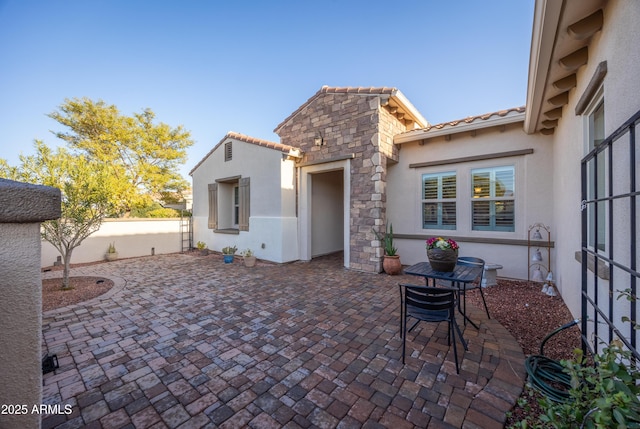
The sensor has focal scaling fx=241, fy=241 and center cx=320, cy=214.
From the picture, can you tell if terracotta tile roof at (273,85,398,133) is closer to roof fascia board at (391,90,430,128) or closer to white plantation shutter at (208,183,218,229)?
roof fascia board at (391,90,430,128)

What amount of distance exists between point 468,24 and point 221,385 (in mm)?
8011

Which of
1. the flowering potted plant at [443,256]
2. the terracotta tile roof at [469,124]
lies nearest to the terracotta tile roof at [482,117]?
the terracotta tile roof at [469,124]

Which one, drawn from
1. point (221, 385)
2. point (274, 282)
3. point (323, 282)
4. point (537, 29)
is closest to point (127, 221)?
point (274, 282)

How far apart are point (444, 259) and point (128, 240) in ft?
33.7

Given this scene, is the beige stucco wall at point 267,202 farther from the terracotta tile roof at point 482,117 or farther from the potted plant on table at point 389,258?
the terracotta tile roof at point 482,117

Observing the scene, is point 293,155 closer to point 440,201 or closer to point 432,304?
point 440,201

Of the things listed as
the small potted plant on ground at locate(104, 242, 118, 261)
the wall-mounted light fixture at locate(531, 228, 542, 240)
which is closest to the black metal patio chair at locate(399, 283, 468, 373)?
the wall-mounted light fixture at locate(531, 228, 542, 240)

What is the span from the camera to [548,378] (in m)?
2.18

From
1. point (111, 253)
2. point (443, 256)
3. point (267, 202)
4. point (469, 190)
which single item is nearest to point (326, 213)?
point (267, 202)

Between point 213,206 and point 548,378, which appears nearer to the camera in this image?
point 548,378

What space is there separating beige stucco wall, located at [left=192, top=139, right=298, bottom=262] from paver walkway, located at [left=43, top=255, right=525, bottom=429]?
308 centimetres

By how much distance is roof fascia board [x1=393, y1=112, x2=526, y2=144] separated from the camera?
5188 millimetres

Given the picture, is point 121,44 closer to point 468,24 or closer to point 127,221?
point 127,221

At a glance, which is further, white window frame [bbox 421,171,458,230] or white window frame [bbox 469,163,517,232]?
white window frame [bbox 421,171,458,230]
